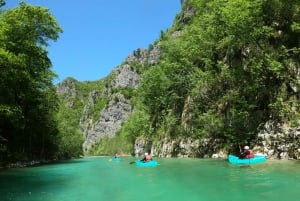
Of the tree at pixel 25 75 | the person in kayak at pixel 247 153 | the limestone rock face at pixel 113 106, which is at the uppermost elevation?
the limestone rock face at pixel 113 106

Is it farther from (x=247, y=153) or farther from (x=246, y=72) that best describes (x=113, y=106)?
(x=247, y=153)

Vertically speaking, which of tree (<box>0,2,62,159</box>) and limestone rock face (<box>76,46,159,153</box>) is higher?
limestone rock face (<box>76,46,159,153</box>)

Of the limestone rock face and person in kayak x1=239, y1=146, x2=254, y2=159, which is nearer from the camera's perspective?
person in kayak x1=239, y1=146, x2=254, y2=159

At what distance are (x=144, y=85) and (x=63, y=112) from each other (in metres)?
16.4

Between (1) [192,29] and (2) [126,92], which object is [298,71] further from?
(2) [126,92]

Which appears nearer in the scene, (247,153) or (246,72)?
(247,153)

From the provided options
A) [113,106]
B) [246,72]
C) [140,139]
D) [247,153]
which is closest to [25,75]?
[247,153]

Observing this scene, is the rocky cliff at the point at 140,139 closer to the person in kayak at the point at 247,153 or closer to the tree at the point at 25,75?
the person in kayak at the point at 247,153

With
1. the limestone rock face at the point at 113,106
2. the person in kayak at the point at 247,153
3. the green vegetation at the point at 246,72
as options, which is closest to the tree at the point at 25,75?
the person in kayak at the point at 247,153

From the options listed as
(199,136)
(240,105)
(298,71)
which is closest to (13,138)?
(199,136)

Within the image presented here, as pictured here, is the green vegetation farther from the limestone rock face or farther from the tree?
the limestone rock face

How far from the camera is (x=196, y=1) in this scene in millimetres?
54875

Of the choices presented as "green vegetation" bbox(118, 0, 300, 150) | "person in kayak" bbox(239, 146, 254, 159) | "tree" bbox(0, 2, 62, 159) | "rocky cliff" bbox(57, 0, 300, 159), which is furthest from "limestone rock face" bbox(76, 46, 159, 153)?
"person in kayak" bbox(239, 146, 254, 159)

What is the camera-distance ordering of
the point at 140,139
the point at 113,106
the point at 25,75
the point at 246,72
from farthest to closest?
1. the point at 113,106
2. the point at 140,139
3. the point at 246,72
4. the point at 25,75
